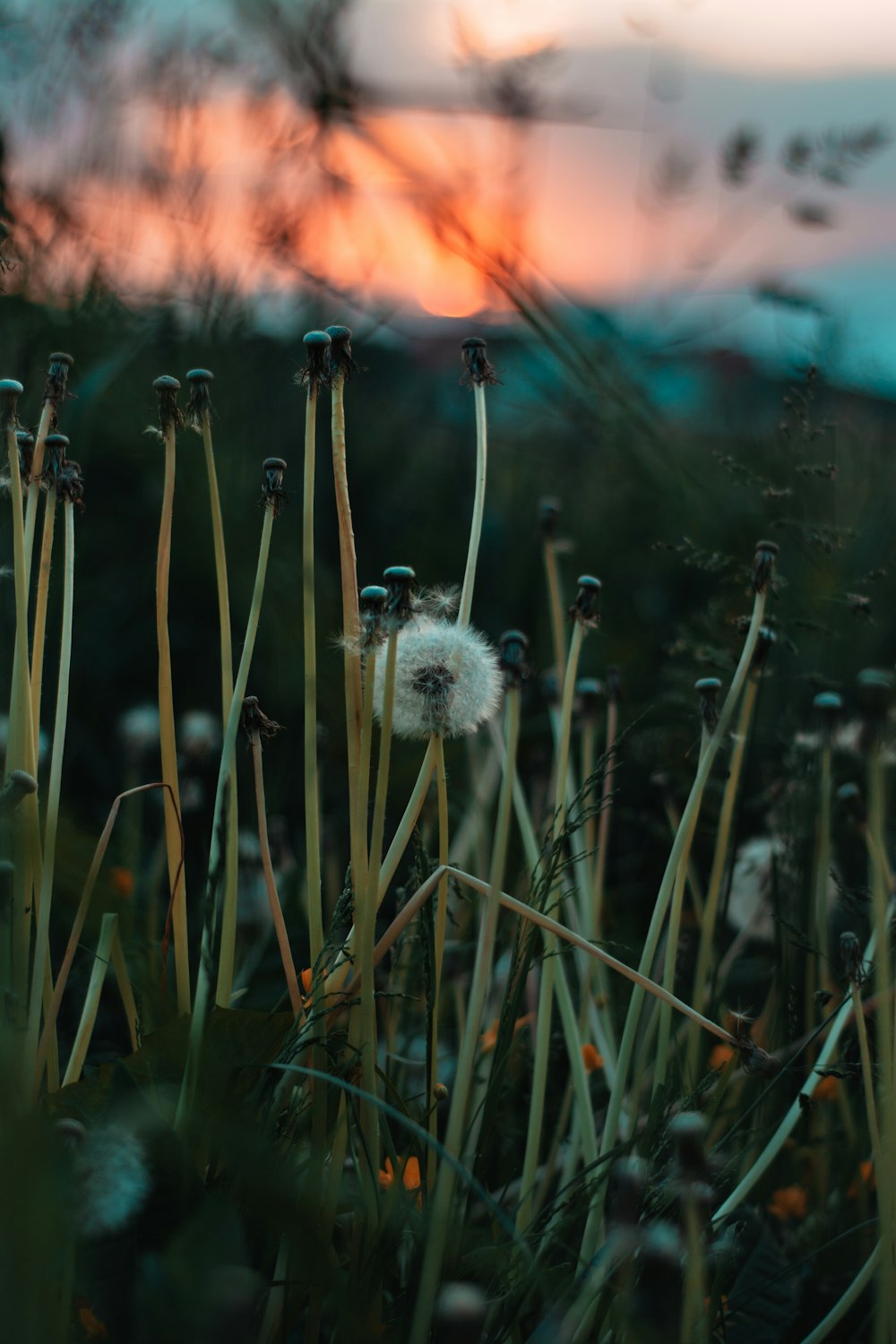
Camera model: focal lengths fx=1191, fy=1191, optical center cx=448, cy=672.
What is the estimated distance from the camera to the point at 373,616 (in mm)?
702

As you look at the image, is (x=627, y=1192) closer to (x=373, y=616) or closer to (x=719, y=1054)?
(x=373, y=616)

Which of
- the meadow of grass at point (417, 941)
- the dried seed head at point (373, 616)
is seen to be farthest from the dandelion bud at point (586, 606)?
the dried seed head at point (373, 616)

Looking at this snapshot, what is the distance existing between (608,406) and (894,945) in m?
0.89

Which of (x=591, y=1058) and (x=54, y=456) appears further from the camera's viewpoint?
(x=591, y=1058)

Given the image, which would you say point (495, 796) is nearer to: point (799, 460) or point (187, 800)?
point (187, 800)

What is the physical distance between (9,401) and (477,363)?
31 cm

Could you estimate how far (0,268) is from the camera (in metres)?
0.86

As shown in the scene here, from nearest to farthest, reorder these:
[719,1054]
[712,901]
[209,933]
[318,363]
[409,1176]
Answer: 1. [209,933]
2. [318,363]
3. [409,1176]
4. [712,901]
5. [719,1054]

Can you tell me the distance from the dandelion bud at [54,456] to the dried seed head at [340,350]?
18 cm

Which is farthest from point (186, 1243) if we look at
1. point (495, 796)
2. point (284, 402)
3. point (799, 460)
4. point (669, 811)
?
point (284, 402)

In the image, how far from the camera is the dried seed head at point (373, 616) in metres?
0.69

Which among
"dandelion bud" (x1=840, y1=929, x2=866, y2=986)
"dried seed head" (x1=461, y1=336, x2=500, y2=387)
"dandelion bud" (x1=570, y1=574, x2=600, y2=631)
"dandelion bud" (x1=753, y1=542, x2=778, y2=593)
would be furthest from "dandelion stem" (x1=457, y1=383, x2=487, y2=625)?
"dandelion bud" (x1=840, y1=929, x2=866, y2=986)

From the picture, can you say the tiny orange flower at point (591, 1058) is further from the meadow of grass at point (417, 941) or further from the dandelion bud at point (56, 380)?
the dandelion bud at point (56, 380)

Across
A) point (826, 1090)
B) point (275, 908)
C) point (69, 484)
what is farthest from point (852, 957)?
point (69, 484)
